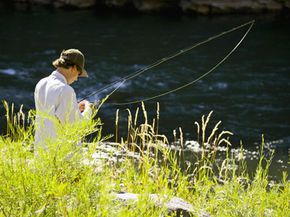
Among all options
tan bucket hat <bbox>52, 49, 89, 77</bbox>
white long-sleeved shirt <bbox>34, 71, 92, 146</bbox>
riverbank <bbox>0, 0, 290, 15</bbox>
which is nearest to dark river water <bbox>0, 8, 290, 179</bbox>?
riverbank <bbox>0, 0, 290, 15</bbox>

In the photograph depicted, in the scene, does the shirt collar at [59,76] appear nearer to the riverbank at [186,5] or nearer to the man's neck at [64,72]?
the man's neck at [64,72]

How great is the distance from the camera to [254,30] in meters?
17.6

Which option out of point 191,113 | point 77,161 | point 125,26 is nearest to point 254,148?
point 191,113

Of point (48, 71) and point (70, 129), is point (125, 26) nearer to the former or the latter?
point (48, 71)

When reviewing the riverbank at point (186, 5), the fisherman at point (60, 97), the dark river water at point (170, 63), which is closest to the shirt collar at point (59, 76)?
the fisherman at point (60, 97)

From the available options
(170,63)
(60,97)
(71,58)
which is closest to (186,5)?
(170,63)

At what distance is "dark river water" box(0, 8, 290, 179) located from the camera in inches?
437

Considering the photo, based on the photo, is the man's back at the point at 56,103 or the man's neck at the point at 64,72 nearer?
the man's back at the point at 56,103

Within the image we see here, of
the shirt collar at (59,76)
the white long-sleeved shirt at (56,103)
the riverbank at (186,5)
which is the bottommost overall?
the riverbank at (186,5)

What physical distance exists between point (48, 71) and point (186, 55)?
11.2 ft

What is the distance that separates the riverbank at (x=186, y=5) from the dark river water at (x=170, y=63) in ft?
1.27

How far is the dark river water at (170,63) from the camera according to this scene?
11102 mm

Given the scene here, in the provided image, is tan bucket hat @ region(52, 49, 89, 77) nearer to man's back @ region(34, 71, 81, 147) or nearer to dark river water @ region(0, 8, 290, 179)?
man's back @ region(34, 71, 81, 147)

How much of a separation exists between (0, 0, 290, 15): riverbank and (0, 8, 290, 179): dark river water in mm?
386
